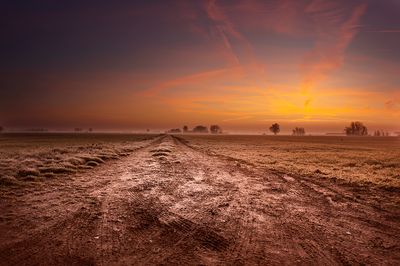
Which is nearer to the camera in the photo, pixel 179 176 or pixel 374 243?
pixel 374 243

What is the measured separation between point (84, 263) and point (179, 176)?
11322 mm

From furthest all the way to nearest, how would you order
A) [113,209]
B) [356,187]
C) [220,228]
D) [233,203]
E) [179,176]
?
[179,176] → [356,187] → [233,203] → [113,209] → [220,228]

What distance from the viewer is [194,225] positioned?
26.9 feet

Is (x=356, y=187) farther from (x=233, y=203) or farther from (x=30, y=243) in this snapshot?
(x=30, y=243)

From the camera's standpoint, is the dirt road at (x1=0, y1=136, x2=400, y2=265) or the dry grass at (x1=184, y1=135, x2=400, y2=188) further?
the dry grass at (x1=184, y1=135, x2=400, y2=188)

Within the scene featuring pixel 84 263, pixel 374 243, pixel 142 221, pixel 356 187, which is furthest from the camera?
pixel 356 187

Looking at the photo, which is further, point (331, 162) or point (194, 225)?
point (331, 162)

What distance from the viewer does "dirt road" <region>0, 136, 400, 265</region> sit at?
6227 mm

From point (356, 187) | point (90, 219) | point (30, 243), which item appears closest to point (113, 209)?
point (90, 219)

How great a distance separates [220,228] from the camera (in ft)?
26.1

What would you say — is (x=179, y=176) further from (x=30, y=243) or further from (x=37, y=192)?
(x=30, y=243)

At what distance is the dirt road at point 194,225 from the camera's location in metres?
6.23

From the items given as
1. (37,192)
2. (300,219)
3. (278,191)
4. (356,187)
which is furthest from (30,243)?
(356,187)

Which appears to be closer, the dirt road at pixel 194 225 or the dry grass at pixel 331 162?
the dirt road at pixel 194 225
